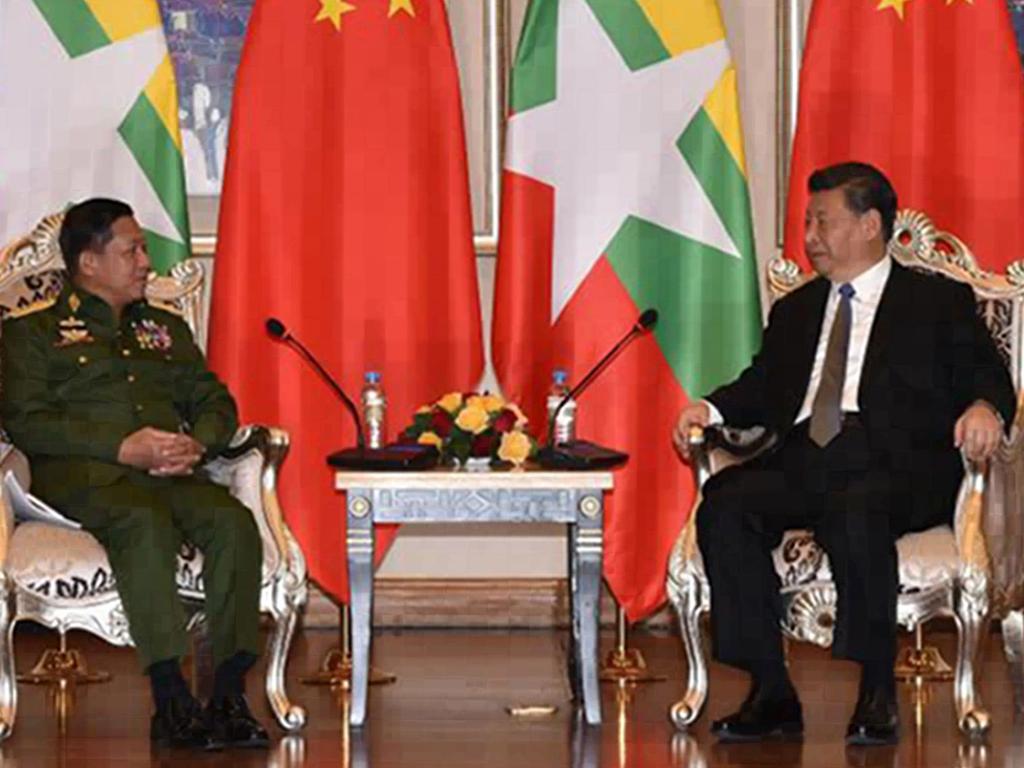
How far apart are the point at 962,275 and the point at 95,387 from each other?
6.86ft

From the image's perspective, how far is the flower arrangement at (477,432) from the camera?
Result: 472 centimetres

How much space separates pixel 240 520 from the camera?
14.8ft

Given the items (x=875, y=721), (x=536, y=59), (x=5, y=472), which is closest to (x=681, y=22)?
(x=536, y=59)

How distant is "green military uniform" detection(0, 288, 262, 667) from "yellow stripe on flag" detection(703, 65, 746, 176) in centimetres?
159

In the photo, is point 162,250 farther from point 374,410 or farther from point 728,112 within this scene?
point 728,112

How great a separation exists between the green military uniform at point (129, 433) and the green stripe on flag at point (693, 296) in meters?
1.28

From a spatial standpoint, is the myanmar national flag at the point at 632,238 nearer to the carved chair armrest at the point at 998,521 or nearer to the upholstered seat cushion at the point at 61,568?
the carved chair armrest at the point at 998,521

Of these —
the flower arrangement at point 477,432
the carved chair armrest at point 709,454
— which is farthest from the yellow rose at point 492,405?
the carved chair armrest at point 709,454

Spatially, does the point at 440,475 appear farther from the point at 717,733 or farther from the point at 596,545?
the point at 717,733

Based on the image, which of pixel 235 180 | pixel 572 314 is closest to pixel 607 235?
pixel 572 314

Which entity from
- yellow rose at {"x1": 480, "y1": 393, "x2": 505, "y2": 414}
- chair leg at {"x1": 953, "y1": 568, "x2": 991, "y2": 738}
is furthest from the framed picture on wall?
chair leg at {"x1": 953, "y1": 568, "x2": 991, "y2": 738}

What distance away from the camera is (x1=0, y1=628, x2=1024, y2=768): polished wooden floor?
4.25 metres

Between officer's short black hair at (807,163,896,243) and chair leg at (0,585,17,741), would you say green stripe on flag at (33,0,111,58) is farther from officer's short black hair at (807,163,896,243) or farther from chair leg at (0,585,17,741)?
officer's short black hair at (807,163,896,243)

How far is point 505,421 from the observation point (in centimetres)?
479
